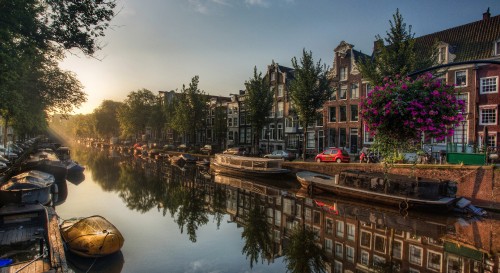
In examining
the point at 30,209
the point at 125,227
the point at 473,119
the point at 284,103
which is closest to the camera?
the point at 30,209

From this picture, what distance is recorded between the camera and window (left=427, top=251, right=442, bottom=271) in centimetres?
1274

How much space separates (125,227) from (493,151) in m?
33.4

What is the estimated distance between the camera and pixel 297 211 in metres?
21.4

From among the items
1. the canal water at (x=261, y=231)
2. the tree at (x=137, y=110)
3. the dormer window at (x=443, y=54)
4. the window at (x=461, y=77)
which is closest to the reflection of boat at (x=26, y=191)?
the canal water at (x=261, y=231)

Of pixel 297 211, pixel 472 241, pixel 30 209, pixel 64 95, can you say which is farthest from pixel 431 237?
pixel 64 95

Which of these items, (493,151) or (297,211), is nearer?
(297,211)

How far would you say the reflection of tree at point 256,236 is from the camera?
14.8m

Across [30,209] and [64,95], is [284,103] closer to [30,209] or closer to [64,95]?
[64,95]

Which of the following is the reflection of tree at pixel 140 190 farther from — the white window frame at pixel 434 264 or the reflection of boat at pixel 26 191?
the white window frame at pixel 434 264

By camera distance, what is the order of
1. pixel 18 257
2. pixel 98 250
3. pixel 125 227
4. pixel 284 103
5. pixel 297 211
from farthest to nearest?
pixel 284 103 → pixel 297 211 → pixel 125 227 → pixel 98 250 → pixel 18 257

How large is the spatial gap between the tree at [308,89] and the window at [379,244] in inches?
829

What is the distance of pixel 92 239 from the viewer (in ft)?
41.0

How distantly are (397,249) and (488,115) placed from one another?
26222 millimetres

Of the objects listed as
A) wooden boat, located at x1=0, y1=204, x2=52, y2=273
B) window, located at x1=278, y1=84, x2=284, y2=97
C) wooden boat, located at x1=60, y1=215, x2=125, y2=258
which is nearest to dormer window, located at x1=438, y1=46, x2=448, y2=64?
window, located at x1=278, y1=84, x2=284, y2=97
